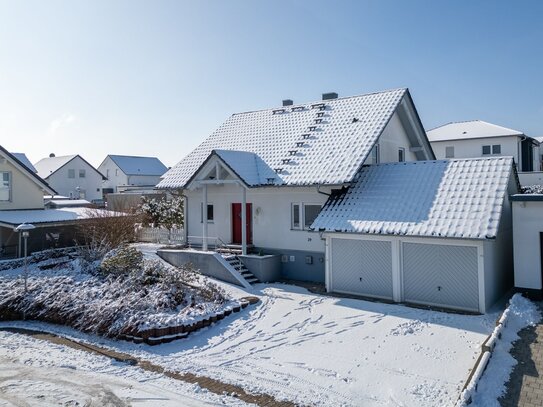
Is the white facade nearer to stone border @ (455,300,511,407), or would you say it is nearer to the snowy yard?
the snowy yard

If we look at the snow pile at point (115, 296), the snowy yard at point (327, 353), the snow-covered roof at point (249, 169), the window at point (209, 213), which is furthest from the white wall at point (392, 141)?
the snow pile at point (115, 296)

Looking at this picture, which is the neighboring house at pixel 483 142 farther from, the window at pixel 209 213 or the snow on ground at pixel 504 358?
the snow on ground at pixel 504 358

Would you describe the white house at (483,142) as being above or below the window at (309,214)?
above

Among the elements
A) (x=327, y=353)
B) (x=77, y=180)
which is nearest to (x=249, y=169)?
(x=327, y=353)

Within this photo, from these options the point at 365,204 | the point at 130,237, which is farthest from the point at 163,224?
the point at 365,204

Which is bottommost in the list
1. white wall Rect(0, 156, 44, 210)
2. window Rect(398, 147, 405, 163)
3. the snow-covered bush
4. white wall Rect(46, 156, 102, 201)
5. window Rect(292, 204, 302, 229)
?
the snow-covered bush

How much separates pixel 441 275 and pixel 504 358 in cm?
469

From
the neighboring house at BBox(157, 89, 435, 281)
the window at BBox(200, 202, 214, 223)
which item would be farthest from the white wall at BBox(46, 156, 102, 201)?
the window at BBox(200, 202, 214, 223)

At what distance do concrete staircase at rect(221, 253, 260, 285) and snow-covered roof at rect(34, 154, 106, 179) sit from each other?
42.5 metres

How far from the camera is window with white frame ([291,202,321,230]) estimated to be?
19.2 m

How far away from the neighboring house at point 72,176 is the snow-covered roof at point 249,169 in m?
38.6

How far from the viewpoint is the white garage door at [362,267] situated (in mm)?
15695

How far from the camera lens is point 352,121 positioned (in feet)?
68.8

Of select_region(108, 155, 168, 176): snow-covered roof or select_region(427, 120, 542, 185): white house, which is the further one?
select_region(108, 155, 168, 176): snow-covered roof
